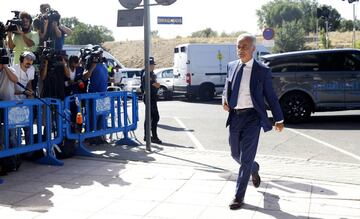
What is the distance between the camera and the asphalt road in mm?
9375

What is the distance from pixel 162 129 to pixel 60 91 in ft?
14.6

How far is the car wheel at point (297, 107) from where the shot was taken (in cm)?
1330

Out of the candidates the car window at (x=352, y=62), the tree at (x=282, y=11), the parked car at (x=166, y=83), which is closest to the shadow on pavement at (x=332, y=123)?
the car window at (x=352, y=62)

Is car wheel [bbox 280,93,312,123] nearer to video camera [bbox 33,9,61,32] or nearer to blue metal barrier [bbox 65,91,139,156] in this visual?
blue metal barrier [bbox 65,91,139,156]

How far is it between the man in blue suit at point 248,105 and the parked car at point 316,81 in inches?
308

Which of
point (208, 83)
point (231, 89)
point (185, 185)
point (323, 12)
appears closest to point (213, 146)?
point (185, 185)

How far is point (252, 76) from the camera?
562 centimetres

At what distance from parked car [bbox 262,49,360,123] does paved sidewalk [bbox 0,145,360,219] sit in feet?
16.6

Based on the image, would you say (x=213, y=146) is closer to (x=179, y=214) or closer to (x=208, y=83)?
(x=179, y=214)

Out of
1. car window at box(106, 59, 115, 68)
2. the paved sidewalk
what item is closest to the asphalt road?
the paved sidewalk

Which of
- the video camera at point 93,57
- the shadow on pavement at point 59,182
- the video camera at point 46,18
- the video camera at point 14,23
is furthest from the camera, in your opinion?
the video camera at point 93,57

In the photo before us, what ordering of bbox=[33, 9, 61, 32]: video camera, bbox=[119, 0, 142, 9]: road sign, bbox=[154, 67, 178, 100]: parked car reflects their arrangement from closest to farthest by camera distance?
bbox=[119, 0, 142, 9]: road sign → bbox=[33, 9, 61, 32]: video camera → bbox=[154, 67, 178, 100]: parked car

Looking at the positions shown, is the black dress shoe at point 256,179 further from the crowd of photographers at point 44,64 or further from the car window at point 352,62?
the car window at point 352,62

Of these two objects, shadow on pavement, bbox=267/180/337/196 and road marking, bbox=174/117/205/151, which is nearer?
shadow on pavement, bbox=267/180/337/196
